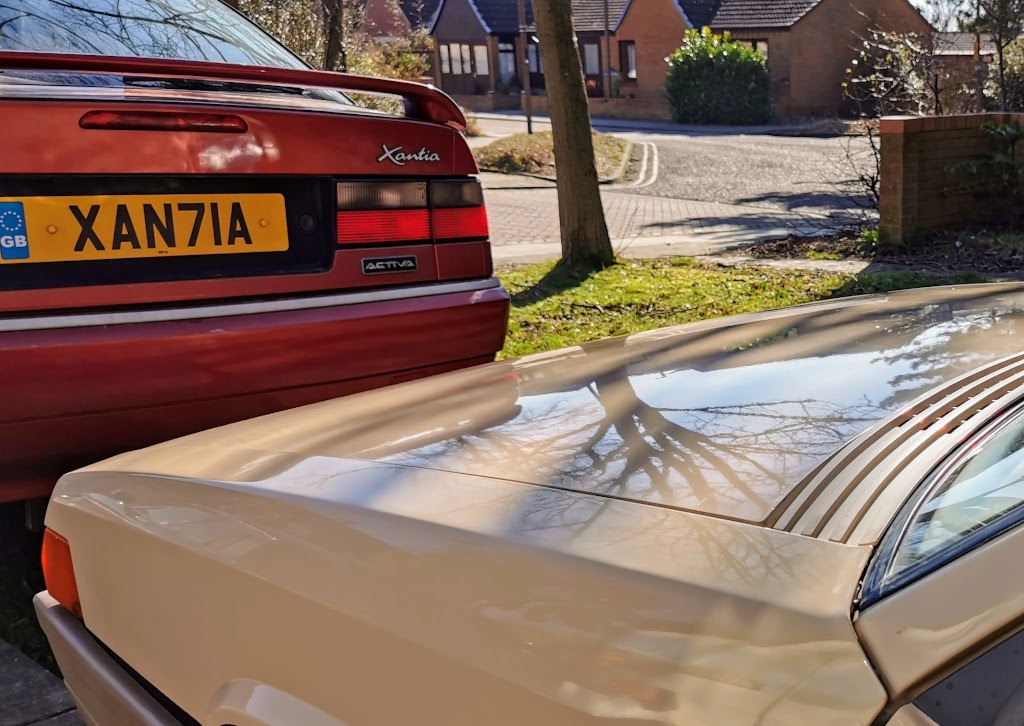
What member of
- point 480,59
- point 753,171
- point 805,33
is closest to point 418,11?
point 480,59

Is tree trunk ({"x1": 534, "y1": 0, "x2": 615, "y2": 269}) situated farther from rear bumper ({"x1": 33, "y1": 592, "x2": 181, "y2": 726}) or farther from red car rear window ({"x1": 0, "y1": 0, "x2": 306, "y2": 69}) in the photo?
rear bumper ({"x1": 33, "y1": 592, "x2": 181, "y2": 726})

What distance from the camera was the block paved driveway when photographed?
Result: 37.9 feet

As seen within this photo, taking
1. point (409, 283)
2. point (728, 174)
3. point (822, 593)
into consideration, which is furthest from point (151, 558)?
point (728, 174)

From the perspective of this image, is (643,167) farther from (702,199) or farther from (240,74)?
(240,74)

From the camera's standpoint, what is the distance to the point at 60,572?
2012 mm

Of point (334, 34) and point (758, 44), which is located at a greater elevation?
point (758, 44)

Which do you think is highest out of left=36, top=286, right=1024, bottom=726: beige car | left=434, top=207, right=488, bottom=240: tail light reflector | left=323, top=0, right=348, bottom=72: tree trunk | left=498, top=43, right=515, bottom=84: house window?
left=498, top=43, right=515, bottom=84: house window

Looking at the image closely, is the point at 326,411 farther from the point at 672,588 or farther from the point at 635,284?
the point at 635,284

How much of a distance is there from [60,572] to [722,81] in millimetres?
35996

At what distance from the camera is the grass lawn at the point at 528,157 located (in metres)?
21.8

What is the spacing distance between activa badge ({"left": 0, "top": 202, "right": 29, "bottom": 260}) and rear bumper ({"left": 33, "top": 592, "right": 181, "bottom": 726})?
940 millimetres

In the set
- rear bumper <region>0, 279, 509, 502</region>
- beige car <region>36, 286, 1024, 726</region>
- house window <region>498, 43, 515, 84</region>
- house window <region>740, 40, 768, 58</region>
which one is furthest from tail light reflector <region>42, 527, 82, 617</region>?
house window <region>498, 43, 515, 84</region>

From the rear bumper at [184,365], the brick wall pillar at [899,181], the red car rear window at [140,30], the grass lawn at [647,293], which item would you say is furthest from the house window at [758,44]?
→ the rear bumper at [184,365]

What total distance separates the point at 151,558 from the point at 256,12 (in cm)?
1446
